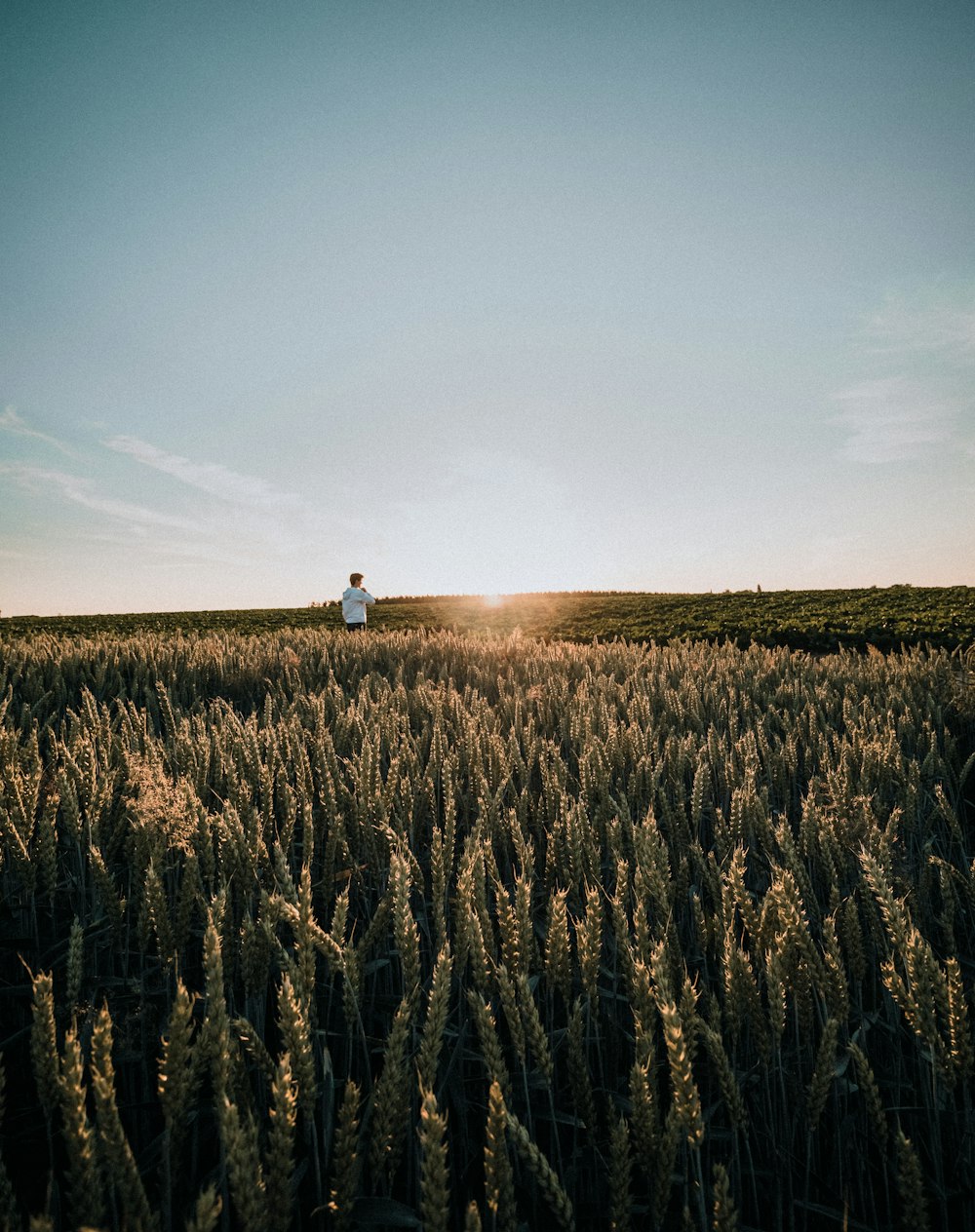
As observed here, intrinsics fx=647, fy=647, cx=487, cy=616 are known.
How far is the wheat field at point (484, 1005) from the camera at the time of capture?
902 millimetres

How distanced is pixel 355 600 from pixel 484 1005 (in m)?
13.7

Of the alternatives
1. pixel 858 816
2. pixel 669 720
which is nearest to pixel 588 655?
pixel 669 720

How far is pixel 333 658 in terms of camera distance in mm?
6859

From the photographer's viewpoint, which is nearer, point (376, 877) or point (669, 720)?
point (376, 877)

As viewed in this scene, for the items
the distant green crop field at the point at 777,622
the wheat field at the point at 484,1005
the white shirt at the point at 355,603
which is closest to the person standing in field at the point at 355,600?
the white shirt at the point at 355,603

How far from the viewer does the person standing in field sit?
14.1 m

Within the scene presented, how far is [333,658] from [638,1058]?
→ 241 inches

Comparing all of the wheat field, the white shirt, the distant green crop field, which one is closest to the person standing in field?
the white shirt

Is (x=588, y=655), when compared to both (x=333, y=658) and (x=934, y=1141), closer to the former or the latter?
(x=333, y=658)

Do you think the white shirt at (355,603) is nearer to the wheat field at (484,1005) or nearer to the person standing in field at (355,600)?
the person standing in field at (355,600)

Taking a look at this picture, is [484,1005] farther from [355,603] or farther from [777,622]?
[777,622]

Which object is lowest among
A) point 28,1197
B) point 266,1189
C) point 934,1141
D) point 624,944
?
point 28,1197

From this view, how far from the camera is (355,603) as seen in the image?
14445 mm

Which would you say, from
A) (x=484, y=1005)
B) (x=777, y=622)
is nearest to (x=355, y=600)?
(x=777, y=622)
